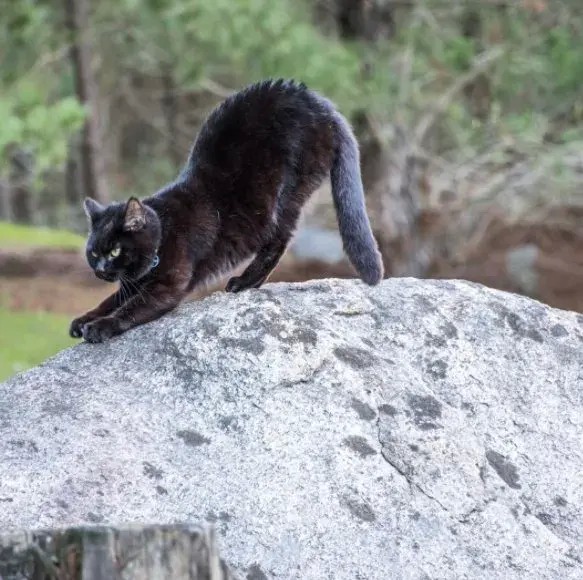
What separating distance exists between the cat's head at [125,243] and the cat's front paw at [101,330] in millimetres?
261

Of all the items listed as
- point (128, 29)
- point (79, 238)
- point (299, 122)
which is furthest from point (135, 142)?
point (299, 122)

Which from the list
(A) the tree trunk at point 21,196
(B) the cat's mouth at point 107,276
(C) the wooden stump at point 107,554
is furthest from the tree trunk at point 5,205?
(C) the wooden stump at point 107,554

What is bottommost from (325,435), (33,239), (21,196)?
(21,196)

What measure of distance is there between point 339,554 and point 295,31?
7439mm

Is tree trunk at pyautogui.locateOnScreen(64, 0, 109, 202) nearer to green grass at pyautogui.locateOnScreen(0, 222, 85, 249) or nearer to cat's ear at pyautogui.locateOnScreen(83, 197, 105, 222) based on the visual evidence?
green grass at pyautogui.locateOnScreen(0, 222, 85, 249)

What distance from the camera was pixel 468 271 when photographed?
12055 millimetres

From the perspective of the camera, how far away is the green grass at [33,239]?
51.1 ft

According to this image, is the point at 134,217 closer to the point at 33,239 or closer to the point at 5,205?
the point at 33,239

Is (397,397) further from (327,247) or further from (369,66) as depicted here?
(327,247)

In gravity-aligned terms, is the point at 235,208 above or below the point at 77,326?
above

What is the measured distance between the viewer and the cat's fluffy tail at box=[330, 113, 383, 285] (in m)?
3.98

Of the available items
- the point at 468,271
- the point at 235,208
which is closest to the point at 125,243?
the point at 235,208

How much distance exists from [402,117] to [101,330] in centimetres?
747

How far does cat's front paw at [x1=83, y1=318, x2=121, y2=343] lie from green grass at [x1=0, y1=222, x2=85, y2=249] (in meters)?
12.2
